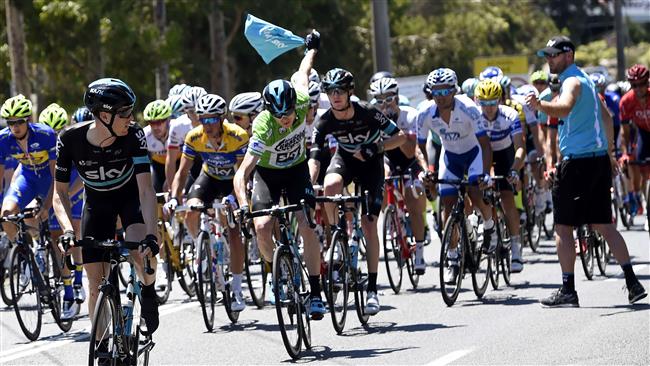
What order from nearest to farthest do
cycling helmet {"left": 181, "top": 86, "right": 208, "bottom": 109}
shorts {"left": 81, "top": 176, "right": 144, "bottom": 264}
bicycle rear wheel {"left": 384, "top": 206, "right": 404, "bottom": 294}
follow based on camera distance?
shorts {"left": 81, "top": 176, "right": 144, "bottom": 264} < bicycle rear wheel {"left": 384, "top": 206, "right": 404, "bottom": 294} < cycling helmet {"left": 181, "top": 86, "right": 208, "bottom": 109}

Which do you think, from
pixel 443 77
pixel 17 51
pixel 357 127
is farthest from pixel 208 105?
pixel 17 51

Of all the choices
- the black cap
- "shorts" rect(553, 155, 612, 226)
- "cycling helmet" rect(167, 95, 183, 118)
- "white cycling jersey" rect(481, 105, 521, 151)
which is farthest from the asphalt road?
"cycling helmet" rect(167, 95, 183, 118)

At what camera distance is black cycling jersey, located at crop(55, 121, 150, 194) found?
28.6ft

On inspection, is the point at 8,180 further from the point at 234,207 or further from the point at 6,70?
the point at 6,70

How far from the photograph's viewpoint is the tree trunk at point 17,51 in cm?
2769

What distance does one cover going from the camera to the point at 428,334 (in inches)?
430

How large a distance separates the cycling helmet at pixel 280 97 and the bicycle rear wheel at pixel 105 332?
108 inches

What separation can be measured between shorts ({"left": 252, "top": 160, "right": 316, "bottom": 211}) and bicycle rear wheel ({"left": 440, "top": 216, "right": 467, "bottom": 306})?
6.13 feet

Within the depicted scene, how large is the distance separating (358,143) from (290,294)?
8.30 feet

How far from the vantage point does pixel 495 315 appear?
1180 cm

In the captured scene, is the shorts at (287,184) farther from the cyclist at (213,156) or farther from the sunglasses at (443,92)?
the sunglasses at (443,92)

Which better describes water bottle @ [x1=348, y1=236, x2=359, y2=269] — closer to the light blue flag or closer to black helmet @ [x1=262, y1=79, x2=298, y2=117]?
black helmet @ [x1=262, y1=79, x2=298, y2=117]

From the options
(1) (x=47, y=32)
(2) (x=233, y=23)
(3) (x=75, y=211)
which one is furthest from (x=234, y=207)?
(2) (x=233, y=23)

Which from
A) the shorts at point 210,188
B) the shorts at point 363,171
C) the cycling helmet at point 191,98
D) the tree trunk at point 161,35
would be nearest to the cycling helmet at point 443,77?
the shorts at point 363,171
